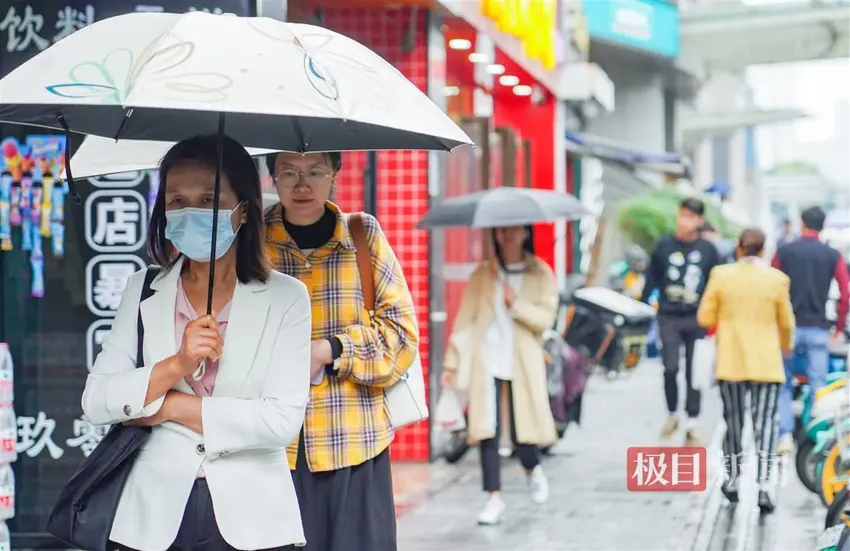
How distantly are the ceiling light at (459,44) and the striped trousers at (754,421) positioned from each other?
475cm

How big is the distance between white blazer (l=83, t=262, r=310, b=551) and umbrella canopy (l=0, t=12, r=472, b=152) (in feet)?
1.59

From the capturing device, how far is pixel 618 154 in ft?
87.6

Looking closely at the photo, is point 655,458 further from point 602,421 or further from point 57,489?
point 602,421

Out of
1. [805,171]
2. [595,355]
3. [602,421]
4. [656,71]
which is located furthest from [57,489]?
[805,171]

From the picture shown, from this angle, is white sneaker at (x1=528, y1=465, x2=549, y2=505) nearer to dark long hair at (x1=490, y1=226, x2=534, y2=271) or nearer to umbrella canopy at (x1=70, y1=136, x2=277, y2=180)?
dark long hair at (x1=490, y1=226, x2=534, y2=271)

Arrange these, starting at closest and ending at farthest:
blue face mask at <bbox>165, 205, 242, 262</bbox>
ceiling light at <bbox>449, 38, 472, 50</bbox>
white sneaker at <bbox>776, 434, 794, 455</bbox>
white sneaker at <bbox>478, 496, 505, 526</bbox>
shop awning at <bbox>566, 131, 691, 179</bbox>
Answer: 1. blue face mask at <bbox>165, 205, 242, 262</bbox>
2. white sneaker at <bbox>478, 496, 505, 526</bbox>
3. white sneaker at <bbox>776, 434, 794, 455</bbox>
4. ceiling light at <bbox>449, 38, 472, 50</bbox>
5. shop awning at <bbox>566, 131, 691, 179</bbox>

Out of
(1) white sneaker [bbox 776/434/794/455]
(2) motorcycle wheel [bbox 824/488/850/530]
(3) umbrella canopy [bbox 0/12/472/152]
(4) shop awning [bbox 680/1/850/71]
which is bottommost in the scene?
(1) white sneaker [bbox 776/434/794/455]

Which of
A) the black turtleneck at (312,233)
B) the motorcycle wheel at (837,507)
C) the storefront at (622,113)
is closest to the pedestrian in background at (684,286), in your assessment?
the motorcycle wheel at (837,507)

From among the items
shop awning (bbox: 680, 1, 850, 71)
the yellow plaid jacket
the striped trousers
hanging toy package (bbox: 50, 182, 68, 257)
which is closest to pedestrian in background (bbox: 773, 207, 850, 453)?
the striped trousers

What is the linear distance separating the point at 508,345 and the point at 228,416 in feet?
16.5

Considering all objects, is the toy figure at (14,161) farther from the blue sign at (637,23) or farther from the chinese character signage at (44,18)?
the blue sign at (637,23)

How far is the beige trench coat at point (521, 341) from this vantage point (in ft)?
26.6

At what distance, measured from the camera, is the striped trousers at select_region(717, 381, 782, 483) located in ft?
27.1

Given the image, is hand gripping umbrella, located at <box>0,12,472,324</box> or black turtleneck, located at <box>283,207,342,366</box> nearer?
hand gripping umbrella, located at <box>0,12,472,324</box>
